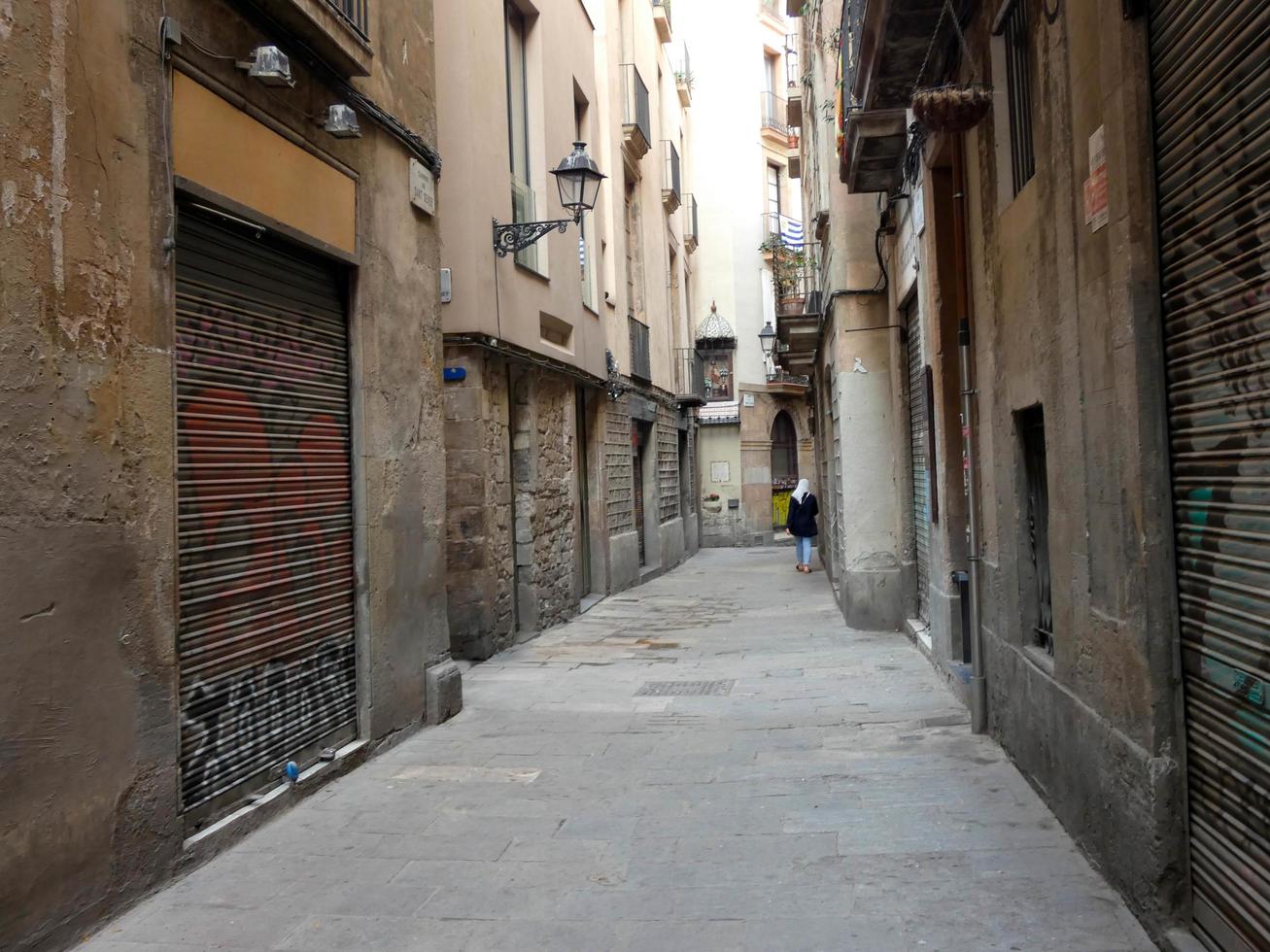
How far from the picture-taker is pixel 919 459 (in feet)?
35.0

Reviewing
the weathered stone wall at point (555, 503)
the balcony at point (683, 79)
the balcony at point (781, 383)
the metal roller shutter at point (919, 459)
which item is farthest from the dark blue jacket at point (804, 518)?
the balcony at point (683, 79)

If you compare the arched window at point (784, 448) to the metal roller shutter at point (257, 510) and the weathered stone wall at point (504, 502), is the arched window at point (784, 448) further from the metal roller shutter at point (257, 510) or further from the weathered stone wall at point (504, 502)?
the metal roller shutter at point (257, 510)

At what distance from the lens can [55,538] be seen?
4.00 metres

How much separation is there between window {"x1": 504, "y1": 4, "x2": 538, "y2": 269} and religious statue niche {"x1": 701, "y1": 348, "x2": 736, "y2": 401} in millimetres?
18685

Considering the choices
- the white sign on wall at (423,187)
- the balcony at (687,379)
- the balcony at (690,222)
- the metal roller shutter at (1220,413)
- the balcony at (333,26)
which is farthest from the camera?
the balcony at (690,222)

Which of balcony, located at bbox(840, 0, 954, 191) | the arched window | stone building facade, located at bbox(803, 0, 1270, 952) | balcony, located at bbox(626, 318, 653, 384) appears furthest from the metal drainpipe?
the arched window

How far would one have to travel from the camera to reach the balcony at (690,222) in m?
28.8

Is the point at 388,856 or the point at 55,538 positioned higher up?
the point at 55,538

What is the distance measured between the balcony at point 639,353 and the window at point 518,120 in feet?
19.7

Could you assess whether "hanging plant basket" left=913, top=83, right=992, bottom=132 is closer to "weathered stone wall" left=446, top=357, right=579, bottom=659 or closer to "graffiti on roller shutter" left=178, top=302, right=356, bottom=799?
"graffiti on roller shutter" left=178, top=302, right=356, bottom=799

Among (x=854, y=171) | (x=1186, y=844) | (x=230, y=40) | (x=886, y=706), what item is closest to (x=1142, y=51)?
(x=1186, y=844)

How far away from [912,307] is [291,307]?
21.3 feet

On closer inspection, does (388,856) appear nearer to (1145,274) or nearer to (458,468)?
(1145,274)

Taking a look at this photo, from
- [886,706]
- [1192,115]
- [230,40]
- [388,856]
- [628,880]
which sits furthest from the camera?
[886,706]
